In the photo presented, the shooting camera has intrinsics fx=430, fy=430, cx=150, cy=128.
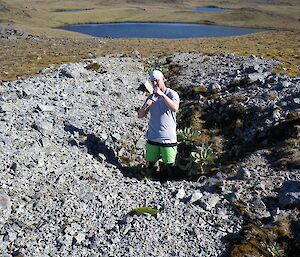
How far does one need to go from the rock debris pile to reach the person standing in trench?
1.14m

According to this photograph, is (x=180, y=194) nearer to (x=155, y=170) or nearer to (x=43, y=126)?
(x=155, y=170)

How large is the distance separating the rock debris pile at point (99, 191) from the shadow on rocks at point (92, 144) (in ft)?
0.13

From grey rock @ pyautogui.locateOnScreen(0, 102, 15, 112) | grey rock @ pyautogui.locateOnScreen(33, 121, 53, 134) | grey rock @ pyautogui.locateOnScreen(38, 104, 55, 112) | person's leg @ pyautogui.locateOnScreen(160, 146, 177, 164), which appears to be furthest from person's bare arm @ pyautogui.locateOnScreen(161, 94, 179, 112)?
grey rock @ pyautogui.locateOnScreen(0, 102, 15, 112)

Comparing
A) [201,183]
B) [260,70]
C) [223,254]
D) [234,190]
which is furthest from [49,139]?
[260,70]

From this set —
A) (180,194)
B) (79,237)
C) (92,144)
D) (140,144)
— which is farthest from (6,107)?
(180,194)

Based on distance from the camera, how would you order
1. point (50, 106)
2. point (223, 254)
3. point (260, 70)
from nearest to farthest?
1. point (223, 254)
2. point (50, 106)
3. point (260, 70)

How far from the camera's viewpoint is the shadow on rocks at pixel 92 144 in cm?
1523

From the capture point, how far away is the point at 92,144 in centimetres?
1588

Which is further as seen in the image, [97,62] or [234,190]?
[97,62]

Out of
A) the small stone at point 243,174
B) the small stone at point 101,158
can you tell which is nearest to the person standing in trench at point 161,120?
the small stone at point 101,158

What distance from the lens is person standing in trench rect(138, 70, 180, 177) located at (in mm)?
13032

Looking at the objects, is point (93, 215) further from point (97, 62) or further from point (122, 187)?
point (97, 62)

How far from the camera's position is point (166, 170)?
14.6 m

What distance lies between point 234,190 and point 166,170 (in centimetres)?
316
